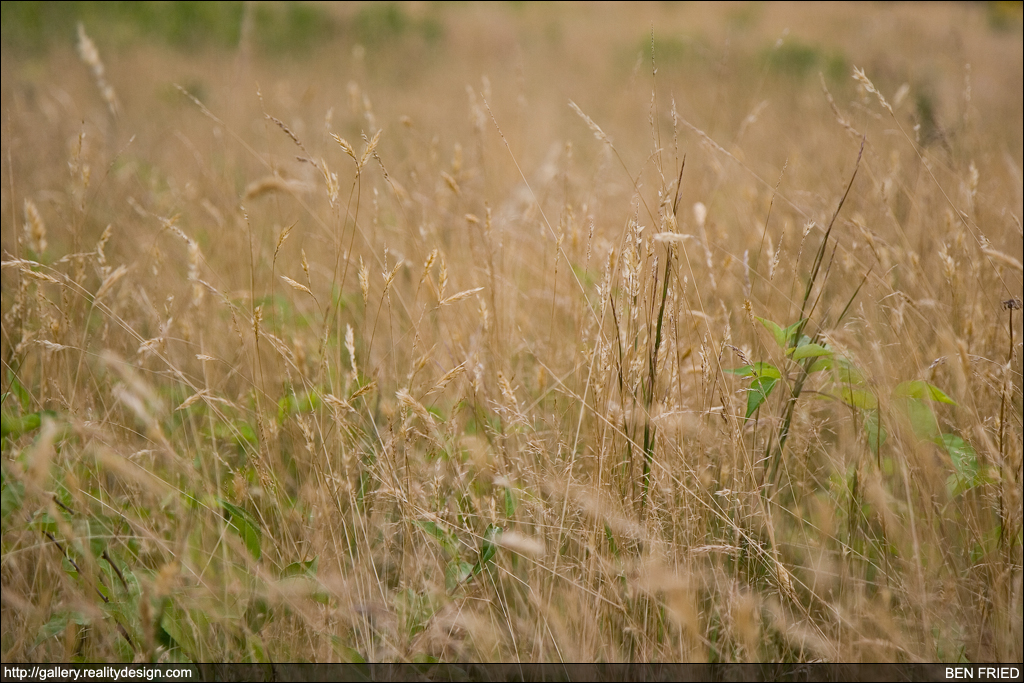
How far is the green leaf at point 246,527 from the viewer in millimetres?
1087

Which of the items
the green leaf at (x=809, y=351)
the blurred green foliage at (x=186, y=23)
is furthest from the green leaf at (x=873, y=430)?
the blurred green foliage at (x=186, y=23)

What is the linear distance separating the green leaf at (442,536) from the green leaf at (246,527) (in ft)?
1.04

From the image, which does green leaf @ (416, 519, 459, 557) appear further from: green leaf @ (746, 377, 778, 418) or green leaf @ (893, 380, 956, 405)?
green leaf @ (893, 380, 956, 405)

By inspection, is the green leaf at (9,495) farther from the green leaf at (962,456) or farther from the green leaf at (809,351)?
the green leaf at (962,456)

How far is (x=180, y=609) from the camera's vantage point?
0.99 metres

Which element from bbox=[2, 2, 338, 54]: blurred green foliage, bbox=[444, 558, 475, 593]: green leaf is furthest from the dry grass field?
bbox=[2, 2, 338, 54]: blurred green foliage

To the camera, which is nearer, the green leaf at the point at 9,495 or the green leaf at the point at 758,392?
the green leaf at the point at 9,495

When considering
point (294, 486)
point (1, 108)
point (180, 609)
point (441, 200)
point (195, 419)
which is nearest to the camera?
point (180, 609)

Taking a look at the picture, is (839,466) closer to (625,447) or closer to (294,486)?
(625,447)

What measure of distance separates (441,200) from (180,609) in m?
1.82

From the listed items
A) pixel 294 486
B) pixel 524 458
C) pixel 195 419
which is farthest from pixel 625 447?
pixel 195 419

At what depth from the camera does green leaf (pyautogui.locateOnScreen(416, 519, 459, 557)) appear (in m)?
1.03

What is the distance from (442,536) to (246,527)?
→ 1.26 feet

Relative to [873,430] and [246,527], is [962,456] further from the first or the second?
[246,527]
